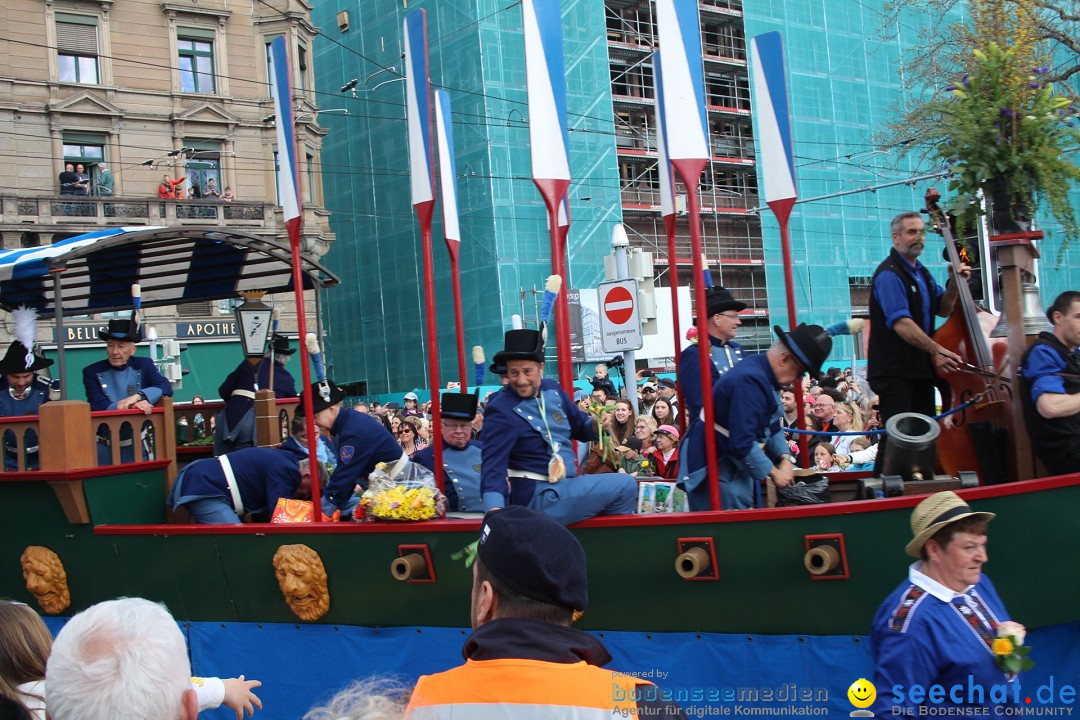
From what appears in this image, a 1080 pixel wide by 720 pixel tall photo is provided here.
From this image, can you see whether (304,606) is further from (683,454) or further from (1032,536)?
(1032,536)

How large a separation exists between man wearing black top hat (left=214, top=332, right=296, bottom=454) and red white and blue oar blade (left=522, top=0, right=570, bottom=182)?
349 centimetres

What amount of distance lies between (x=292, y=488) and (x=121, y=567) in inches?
47.1

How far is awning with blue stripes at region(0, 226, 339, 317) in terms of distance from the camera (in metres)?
8.34

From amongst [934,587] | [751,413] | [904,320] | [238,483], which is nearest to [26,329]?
[238,483]

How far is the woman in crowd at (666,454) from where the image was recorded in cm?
773

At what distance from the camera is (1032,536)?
4.48 m

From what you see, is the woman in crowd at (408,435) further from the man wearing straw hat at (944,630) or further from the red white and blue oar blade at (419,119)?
the man wearing straw hat at (944,630)

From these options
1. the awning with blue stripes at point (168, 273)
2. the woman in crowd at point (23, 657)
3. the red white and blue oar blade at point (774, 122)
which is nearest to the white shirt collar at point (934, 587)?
the woman in crowd at point (23, 657)

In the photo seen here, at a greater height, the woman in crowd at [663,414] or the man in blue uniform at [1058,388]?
the man in blue uniform at [1058,388]

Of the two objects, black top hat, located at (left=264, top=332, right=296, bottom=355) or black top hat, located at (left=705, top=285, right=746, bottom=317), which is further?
black top hat, located at (left=264, top=332, right=296, bottom=355)

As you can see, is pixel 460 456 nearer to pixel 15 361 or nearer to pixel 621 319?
pixel 621 319

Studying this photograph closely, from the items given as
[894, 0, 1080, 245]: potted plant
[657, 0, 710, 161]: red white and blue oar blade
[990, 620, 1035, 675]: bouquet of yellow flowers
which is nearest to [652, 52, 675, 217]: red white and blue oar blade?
[657, 0, 710, 161]: red white and blue oar blade

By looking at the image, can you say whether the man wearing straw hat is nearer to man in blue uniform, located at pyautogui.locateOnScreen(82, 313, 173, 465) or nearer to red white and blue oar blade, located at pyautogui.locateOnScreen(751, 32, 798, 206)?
red white and blue oar blade, located at pyautogui.locateOnScreen(751, 32, 798, 206)

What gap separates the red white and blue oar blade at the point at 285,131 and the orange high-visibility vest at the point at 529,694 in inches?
195
